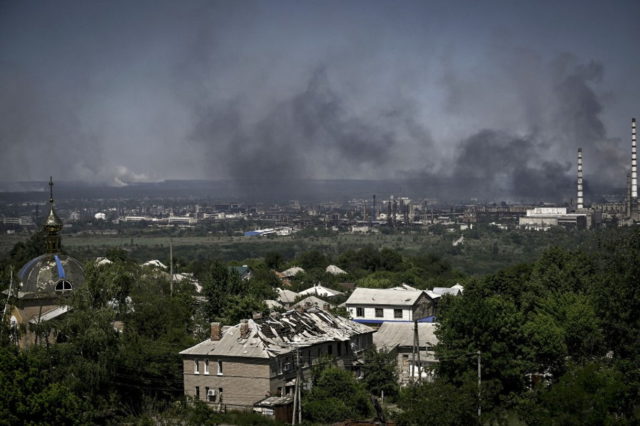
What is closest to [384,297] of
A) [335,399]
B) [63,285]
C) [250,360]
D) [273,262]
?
[63,285]

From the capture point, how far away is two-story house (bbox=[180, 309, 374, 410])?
33.8 m

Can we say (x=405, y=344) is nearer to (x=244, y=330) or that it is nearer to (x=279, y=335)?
(x=279, y=335)

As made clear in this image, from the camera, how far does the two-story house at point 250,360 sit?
33844 mm

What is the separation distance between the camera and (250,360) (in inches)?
1336

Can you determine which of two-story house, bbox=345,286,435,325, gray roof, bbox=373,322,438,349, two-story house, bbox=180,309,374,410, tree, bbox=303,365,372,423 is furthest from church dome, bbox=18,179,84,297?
two-story house, bbox=345,286,435,325

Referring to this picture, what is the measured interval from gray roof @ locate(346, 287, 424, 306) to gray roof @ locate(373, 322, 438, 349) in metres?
12.1

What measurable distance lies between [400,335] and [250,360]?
39.6 ft

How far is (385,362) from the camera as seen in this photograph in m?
36.8

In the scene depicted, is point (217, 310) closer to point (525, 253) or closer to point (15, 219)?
point (525, 253)

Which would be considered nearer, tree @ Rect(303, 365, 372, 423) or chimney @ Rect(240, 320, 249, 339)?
tree @ Rect(303, 365, 372, 423)

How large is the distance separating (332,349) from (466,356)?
6811mm

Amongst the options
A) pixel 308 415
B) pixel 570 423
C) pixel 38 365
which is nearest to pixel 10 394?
pixel 38 365

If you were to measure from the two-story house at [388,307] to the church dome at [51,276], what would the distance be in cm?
2266

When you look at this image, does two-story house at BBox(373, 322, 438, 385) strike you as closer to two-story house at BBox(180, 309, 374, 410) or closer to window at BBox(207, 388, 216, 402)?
two-story house at BBox(180, 309, 374, 410)
